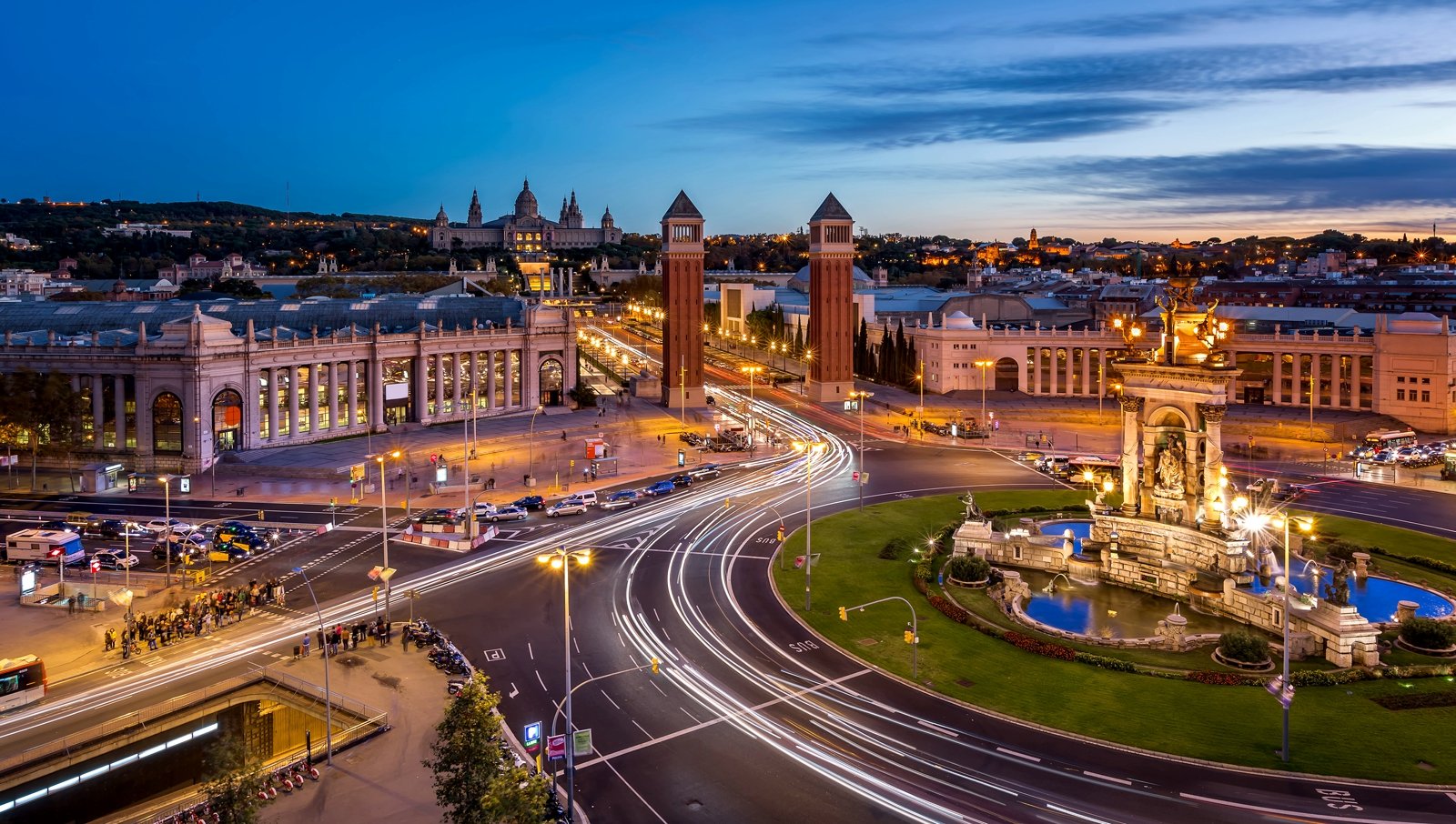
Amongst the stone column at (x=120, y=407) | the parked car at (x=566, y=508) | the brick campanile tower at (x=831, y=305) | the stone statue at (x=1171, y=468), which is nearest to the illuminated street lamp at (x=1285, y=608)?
the stone statue at (x=1171, y=468)

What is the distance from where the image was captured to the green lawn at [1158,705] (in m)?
34.0

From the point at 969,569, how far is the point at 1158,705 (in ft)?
56.1

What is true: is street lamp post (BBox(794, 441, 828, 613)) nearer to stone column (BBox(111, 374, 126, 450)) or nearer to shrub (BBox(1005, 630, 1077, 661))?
shrub (BBox(1005, 630, 1077, 661))

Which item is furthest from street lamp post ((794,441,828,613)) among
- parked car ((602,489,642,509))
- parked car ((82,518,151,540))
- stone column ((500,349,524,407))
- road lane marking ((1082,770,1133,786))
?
parked car ((82,518,151,540))

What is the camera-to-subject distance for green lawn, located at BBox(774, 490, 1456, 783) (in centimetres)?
3397

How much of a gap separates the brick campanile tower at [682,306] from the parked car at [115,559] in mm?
74803

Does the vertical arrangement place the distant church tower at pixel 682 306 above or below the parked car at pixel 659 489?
above

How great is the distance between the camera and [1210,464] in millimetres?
54375

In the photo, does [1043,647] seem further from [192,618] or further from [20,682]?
[20,682]

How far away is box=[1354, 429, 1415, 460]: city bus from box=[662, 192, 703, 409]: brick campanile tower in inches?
2857

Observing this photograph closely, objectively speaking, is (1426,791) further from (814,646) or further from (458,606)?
(458,606)

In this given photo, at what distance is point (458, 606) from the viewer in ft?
168

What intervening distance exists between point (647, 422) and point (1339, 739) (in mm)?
86849

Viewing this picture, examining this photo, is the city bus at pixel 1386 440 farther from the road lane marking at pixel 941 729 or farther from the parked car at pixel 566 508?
the road lane marking at pixel 941 729
